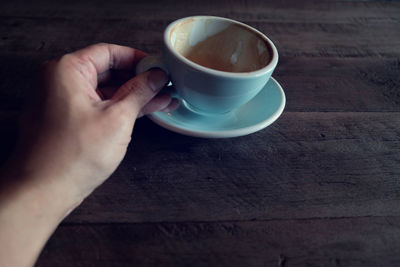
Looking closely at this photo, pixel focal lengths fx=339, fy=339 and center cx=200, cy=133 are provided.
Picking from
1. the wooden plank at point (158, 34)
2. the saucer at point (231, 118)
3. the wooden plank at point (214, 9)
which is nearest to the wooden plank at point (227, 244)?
the saucer at point (231, 118)

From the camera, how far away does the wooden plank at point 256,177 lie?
478mm

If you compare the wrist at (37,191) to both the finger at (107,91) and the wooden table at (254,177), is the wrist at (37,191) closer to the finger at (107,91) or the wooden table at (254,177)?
the wooden table at (254,177)

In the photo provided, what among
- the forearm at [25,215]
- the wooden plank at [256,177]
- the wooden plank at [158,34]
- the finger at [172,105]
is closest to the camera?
the forearm at [25,215]

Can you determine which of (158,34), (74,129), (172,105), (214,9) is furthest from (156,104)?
(214,9)

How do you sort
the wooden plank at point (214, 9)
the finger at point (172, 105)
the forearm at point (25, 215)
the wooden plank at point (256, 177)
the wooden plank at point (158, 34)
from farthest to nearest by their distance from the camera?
the wooden plank at point (214, 9) → the wooden plank at point (158, 34) → the finger at point (172, 105) → the wooden plank at point (256, 177) → the forearm at point (25, 215)

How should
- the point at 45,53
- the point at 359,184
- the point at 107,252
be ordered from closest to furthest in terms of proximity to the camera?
1. the point at 107,252
2. the point at 359,184
3. the point at 45,53

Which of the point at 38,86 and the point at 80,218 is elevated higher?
the point at 38,86

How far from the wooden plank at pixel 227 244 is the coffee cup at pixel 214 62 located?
0.66ft

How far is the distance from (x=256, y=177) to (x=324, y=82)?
35 cm

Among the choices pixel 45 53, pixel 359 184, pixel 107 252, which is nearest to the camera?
pixel 107 252

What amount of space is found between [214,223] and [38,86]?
0.31 m

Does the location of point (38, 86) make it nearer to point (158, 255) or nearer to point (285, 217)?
point (158, 255)

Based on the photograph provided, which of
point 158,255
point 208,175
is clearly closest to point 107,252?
point 158,255

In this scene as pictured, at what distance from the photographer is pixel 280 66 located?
2.58ft
